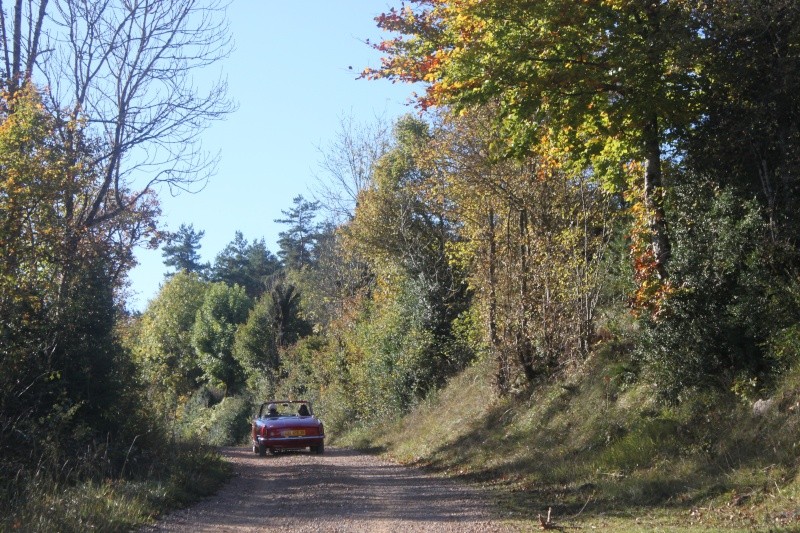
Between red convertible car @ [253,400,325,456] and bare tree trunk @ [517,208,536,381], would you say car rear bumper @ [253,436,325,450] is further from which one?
bare tree trunk @ [517,208,536,381]

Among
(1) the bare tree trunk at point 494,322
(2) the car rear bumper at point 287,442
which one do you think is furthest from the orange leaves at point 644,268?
(2) the car rear bumper at point 287,442

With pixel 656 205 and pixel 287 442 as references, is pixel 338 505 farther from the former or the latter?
pixel 287 442

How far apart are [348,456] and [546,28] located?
15234 mm

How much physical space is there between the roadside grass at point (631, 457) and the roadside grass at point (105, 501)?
16.4 ft

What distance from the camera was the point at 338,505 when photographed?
41.0ft

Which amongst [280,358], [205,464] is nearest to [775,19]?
[205,464]

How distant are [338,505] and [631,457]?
15.1ft

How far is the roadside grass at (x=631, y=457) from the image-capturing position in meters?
9.60

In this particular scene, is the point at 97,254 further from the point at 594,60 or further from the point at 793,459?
the point at 793,459

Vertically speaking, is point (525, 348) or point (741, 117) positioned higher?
point (741, 117)

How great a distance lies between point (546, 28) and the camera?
41.0 ft

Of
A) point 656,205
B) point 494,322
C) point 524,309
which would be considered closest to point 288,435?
point 494,322

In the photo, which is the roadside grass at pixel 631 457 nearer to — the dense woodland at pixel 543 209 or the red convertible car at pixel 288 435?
the dense woodland at pixel 543 209

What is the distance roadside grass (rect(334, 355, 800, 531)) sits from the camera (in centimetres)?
960
